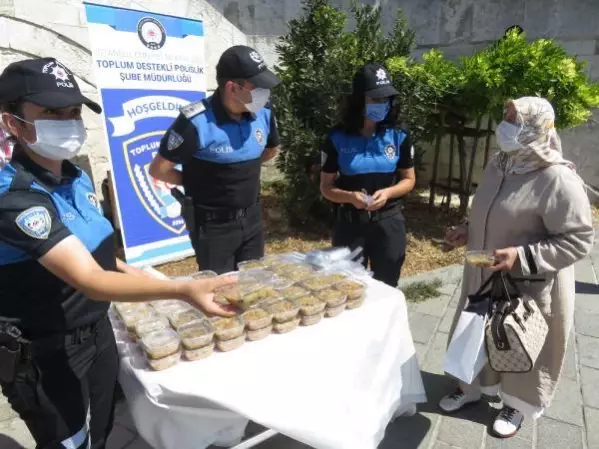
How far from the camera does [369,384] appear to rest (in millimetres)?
2139

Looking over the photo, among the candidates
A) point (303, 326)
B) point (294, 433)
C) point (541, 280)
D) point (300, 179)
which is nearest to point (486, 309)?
point (541, 280)

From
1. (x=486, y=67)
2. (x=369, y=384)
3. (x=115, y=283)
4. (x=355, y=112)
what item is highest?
(x=486, y=67)

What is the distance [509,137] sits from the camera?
7.27ft

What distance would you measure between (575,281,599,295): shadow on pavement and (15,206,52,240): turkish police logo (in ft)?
16.0

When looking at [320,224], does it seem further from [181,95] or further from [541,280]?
[541,280]

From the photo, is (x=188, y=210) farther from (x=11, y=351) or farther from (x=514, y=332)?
(x=514, y=332)

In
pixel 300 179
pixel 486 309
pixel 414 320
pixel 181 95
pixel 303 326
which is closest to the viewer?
pixel 303 326

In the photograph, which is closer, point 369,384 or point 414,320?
point 369,384

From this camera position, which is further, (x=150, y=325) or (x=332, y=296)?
(x=332, y=296)

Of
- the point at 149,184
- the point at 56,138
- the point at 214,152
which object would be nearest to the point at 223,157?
the point at 214,152

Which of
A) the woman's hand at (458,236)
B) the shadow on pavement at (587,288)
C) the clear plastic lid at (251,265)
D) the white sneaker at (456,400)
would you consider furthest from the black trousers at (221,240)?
the shadow on pavement at (587,288)

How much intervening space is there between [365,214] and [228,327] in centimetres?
147

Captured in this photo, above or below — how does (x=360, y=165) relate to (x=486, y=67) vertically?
below

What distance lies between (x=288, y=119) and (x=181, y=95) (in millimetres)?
1196
